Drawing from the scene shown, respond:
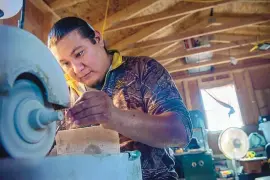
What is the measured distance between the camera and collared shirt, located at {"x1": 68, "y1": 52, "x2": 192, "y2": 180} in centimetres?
103

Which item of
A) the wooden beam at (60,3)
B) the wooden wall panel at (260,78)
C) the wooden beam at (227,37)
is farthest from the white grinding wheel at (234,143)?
the wooden beam at (60,3)

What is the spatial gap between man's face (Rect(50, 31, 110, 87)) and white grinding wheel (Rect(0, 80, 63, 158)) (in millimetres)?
607

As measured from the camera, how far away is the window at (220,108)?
20.5 ft

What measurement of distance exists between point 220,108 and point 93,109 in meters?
6.07

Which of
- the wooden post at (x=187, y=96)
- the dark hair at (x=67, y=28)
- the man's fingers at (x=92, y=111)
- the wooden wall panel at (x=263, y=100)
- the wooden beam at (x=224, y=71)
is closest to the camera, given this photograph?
the man's fingers at (x=92, y=111)

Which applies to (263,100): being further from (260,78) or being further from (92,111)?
(92,111)

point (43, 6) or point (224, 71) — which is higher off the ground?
point (224, 71)

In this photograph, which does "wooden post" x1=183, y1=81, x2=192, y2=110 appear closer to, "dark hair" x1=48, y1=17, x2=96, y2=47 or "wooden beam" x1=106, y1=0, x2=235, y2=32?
"wooden beam" x1=106, y1=0, x2=235, y2=32

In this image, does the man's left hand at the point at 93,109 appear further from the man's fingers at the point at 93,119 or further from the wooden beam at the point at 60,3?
the wooden beam at the point at 60,3

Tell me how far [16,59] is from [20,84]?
60 mm

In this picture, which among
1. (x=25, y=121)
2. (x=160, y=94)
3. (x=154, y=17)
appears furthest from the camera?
(x=154, y=17)

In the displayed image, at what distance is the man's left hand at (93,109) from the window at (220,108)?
5.98m

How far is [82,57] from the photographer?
1181 mm

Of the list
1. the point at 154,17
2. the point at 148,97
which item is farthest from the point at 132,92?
the point at 154,17
